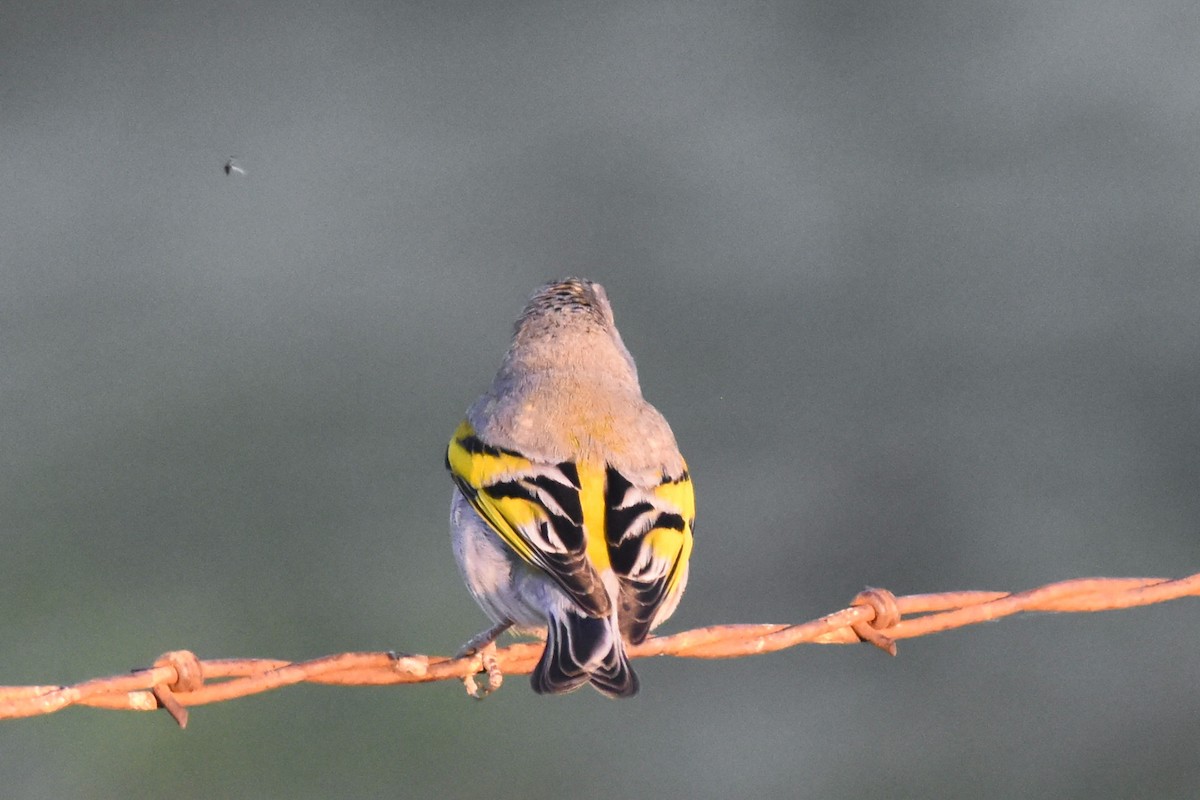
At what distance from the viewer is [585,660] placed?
5.61m

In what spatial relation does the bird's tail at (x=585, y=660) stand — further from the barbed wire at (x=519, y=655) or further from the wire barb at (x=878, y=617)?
the wire barb at (x=878, y=617)

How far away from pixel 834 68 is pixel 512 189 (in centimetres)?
647

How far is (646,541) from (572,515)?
0.91 feet

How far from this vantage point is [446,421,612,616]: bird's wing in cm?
593

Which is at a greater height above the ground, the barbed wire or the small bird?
the small bird

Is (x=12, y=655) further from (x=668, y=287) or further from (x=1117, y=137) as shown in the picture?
(x=1117, y=137)

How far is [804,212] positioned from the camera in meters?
24.9

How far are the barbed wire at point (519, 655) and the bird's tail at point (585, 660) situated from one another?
0.27ft

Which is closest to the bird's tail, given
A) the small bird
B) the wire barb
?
the small bird

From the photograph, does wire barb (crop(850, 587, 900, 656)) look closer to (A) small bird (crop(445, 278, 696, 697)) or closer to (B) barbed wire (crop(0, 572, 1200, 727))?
(B) barbed wire (crop(0, 572, 1200, 727))

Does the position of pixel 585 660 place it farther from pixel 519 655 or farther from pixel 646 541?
pixel 646 541

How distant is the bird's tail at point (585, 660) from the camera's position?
5.52 metres

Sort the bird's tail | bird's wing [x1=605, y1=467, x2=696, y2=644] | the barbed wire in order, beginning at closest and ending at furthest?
the barbed wire → the bird's tail → bird's wing [x1=605, y1=467, x2=696, y2=644]

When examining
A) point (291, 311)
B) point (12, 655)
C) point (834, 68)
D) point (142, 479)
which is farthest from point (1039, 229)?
point (12, 655)
